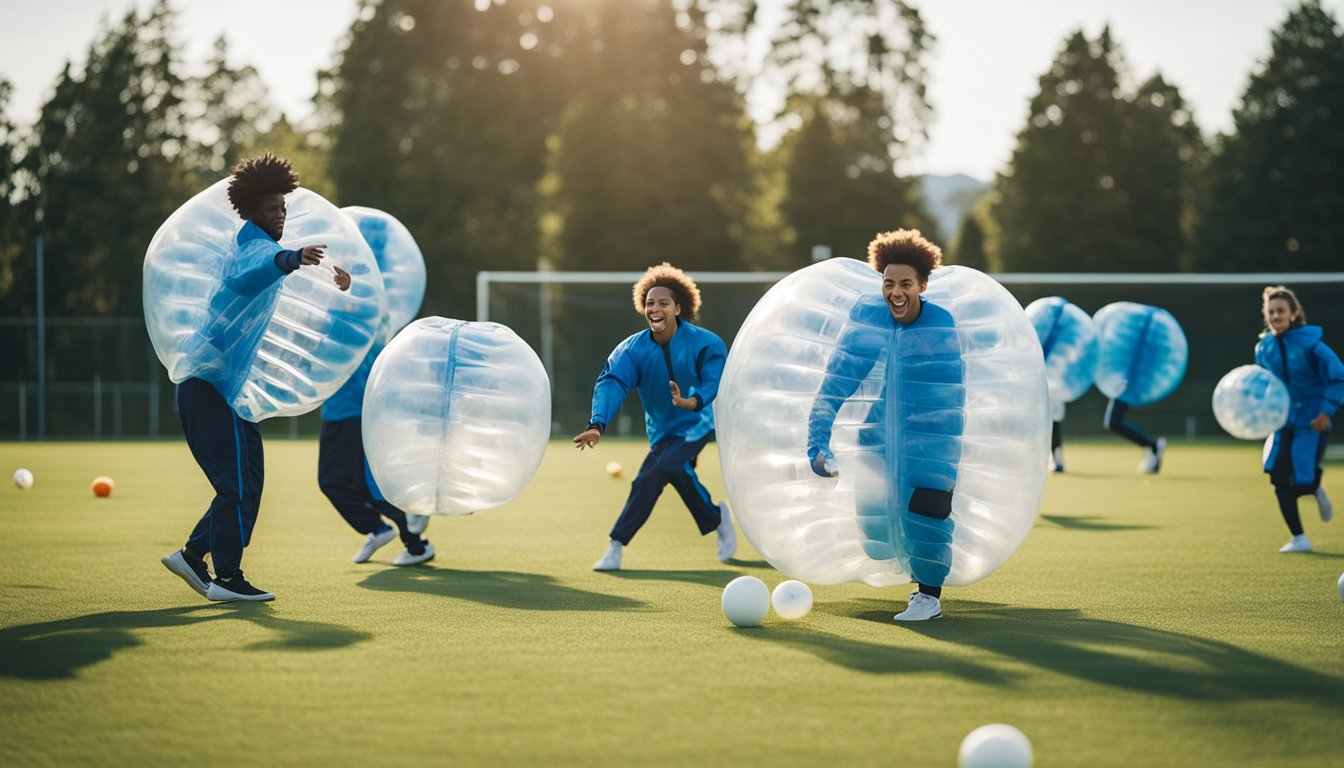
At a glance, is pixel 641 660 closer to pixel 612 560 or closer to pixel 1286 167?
pixel 612 560

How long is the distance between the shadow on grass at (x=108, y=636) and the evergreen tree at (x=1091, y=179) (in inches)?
1679

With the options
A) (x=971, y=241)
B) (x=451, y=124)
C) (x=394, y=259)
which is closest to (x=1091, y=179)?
(x=451, y=124)

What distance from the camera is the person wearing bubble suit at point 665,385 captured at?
845 cm

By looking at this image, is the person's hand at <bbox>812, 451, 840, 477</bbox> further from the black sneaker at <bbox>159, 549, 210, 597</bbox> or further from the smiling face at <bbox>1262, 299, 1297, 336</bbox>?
the smiling face at <bbox>1262, 299, 1297, 336</bbox>

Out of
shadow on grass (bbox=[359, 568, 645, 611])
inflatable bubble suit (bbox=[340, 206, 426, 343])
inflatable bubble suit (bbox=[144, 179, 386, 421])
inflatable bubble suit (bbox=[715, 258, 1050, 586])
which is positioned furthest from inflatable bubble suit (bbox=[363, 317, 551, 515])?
inflatable bubble suit (bbox=[340, 206, 426, 343])

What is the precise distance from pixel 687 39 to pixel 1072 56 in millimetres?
15710

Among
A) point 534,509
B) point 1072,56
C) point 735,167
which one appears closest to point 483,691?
point 534,509

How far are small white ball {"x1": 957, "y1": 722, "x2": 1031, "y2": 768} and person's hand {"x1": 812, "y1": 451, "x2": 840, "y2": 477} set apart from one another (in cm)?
249

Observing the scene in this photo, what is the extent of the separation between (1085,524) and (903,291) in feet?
20.7

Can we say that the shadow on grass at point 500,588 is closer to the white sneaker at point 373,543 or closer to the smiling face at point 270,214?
the white sneaker at point 373,543

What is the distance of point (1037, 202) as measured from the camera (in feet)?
157

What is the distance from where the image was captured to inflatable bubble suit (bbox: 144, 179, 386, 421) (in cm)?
734

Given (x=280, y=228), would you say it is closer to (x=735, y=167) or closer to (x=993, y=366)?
(x=993, y=366)

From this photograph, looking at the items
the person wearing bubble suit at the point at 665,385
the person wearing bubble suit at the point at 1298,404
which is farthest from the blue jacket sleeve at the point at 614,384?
the person wearing bubble suit at the point at 1298,404
